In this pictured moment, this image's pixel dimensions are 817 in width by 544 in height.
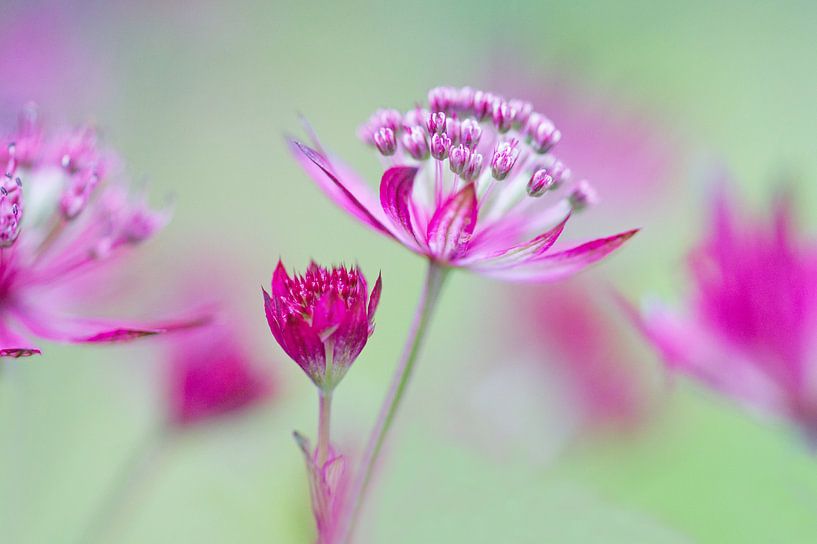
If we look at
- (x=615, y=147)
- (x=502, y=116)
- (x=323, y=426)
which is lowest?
(x=323, y=426)

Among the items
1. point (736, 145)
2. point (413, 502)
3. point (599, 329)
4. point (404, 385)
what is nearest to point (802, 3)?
point (736, 145)

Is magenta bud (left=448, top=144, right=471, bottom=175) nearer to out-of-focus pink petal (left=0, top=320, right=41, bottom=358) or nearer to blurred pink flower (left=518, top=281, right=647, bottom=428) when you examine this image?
out-of-focus pink petal (left=0, top=320, right=41, bottom=358)

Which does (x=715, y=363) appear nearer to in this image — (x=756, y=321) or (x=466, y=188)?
(x=756, y=321)

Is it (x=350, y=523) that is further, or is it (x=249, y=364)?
(x=249, y=364)

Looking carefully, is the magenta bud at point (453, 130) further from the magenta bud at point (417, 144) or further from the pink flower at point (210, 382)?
the pink flower at point (210, 382)

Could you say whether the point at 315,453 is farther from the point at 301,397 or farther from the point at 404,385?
the point at 301,397

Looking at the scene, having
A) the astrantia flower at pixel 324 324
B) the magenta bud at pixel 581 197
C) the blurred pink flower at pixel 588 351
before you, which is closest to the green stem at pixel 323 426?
the astrantia flower at pixel 324 324

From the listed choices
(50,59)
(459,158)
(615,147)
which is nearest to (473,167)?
(459,158)
